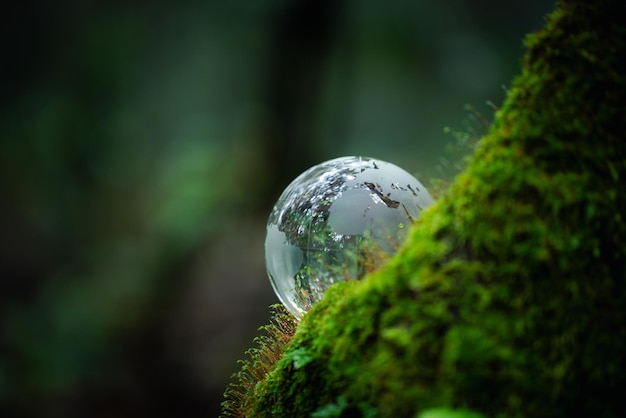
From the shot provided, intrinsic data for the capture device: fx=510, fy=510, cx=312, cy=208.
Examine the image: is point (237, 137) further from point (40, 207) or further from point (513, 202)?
point (513, 202)

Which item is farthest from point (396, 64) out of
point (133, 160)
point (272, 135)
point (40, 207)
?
point (40, 207)

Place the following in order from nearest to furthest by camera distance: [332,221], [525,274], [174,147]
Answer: [525,274]
[332,221]
[174,147]

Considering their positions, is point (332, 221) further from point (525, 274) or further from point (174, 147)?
point (174, 147)

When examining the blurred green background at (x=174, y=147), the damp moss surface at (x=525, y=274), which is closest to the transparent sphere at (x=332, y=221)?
the damp moss surface at (x=525, y=274)

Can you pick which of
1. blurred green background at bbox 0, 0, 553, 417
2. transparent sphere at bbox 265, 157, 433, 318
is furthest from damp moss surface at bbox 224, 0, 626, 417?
blurred green background at bbox 0, 0, 553, 417

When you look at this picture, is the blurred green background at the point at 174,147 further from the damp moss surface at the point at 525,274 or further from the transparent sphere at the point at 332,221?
the damp moss surface at the point at 525,274

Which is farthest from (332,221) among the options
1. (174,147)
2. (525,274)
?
(174,147)

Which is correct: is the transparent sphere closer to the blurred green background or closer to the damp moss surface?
the damp moss surface
